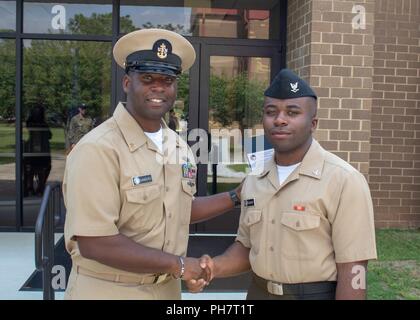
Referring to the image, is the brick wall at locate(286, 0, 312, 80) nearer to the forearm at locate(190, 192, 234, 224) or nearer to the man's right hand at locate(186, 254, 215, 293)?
the forearm at locate(190, 192, 234, 224)

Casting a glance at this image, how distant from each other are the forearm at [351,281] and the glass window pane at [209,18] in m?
5.38

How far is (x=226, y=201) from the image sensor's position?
2879 mm

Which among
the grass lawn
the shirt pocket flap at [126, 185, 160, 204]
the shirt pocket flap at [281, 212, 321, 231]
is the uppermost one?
the shirt pocket flap at [126, 185, 160, 204]

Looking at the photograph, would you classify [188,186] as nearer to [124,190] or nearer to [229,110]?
[124,190]

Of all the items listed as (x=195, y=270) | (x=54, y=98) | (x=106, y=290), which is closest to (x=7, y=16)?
(x=54, y=98)

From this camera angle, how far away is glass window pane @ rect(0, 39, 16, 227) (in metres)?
7.08

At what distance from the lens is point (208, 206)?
2850 mm

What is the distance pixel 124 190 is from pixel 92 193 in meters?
0.15

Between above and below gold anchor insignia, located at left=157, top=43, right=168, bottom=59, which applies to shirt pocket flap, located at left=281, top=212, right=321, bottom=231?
below

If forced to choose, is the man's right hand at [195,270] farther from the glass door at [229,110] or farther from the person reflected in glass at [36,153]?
the person reflected in glass at [36,153]

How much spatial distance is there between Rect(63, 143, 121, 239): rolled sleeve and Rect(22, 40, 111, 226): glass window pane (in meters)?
5.23

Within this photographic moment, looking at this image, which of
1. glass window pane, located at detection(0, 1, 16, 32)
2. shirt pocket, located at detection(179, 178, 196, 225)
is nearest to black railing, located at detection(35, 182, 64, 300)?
shirt pocket, located at detection(179, 178, 196, 225)
